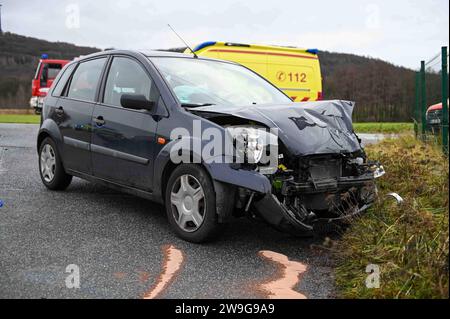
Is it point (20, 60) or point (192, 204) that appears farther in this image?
point (20, 60)

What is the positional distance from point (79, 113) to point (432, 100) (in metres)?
7.41

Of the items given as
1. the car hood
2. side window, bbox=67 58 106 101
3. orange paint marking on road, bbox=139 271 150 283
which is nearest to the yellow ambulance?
side window, bbox=67 58 106 101

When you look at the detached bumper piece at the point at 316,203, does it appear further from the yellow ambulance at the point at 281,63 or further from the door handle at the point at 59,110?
the yellow ambulance at the point at 281,63

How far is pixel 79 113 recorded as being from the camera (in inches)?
233

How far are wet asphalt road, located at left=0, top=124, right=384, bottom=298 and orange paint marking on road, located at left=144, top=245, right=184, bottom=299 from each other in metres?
0.04

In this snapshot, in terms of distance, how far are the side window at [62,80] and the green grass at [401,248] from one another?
4057mm

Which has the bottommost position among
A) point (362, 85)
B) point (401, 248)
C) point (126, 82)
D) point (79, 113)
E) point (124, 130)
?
point (401, 248)

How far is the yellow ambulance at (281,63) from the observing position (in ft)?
36.9

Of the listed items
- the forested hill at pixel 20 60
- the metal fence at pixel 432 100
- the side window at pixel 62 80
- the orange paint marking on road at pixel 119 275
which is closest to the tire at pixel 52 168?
the side window at pixel 62 80

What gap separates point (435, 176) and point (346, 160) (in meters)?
1.60

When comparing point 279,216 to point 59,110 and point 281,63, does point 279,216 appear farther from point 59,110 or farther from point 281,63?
point 281,63

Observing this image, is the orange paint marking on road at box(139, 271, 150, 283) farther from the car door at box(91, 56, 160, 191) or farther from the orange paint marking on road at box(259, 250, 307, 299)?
the car door at box(91, 56, 160, 191)

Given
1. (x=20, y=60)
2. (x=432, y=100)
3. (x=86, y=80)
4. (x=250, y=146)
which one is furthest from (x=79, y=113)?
(x=20, y=60)

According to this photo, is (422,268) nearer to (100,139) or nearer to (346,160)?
(346,160)
